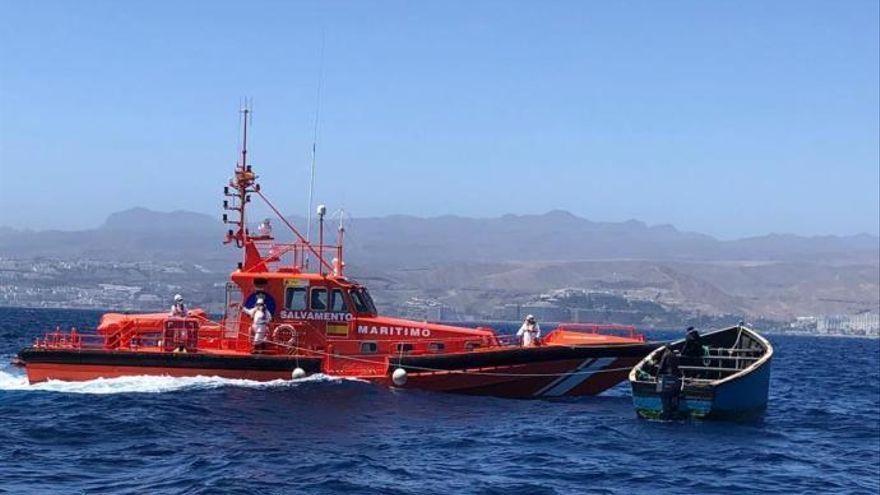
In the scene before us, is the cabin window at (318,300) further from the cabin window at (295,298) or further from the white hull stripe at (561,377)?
the white hull stripe at (561,377)

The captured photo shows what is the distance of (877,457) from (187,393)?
14.1 meters

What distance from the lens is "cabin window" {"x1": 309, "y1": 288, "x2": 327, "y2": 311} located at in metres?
28.7

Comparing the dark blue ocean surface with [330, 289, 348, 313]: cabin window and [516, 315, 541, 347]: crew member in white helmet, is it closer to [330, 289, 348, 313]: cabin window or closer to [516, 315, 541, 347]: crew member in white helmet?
[516, 315, 541, 347]: crew member in white helmet

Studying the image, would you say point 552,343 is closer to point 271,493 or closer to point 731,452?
point 731,452

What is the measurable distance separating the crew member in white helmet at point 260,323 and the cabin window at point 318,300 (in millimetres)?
1101

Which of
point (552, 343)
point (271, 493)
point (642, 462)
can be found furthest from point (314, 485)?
point (552, 343)

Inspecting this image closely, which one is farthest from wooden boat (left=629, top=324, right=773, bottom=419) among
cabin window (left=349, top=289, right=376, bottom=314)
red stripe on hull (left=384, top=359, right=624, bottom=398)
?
cabin window (left=349, top=289, right=376, bottom=314)

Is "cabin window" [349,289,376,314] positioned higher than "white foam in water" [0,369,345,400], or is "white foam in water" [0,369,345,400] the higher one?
"cabin window" [349,289,376,314]

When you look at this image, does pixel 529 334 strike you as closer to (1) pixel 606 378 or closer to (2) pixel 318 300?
(1) pixel 606 378

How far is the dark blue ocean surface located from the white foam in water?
0.07 m

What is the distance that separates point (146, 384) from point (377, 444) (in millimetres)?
8256

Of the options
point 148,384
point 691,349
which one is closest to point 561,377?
point 691,349

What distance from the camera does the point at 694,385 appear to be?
2572 cm

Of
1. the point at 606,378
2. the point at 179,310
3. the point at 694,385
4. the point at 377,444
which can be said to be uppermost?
the point at 179,310
